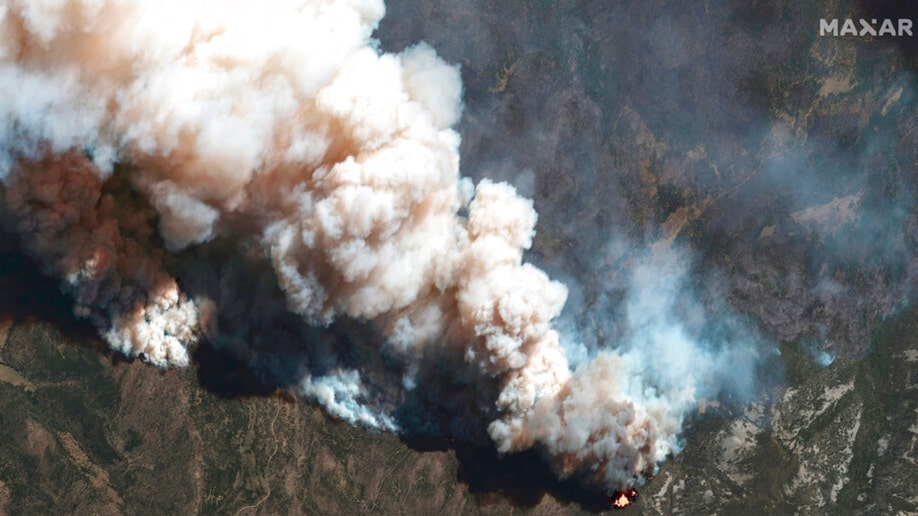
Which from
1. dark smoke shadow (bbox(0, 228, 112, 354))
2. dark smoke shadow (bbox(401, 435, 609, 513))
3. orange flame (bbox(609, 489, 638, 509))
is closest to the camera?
dark smoke shadow (bbox(0, 228, 112, 354))

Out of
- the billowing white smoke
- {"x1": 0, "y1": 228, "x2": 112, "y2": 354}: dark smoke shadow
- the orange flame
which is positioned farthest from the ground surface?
the billowing white smoke

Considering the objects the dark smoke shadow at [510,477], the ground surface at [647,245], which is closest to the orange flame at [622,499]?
the dark smoke shadow at [510,477]

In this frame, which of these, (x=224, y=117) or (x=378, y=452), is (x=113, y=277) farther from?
(x=378, y=452)

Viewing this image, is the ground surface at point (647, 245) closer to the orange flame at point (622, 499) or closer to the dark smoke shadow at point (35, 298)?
the dark smoke shadow at point (35, 298)

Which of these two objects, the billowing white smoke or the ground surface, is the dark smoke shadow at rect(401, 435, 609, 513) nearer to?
the ground surface

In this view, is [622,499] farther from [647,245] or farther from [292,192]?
[292,192]

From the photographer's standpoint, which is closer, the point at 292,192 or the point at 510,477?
the point at 292,192

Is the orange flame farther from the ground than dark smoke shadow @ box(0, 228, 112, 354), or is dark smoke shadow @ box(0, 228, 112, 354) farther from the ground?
the orange flame

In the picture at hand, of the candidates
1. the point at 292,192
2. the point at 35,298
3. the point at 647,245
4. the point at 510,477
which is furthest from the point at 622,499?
the point at 35,298
